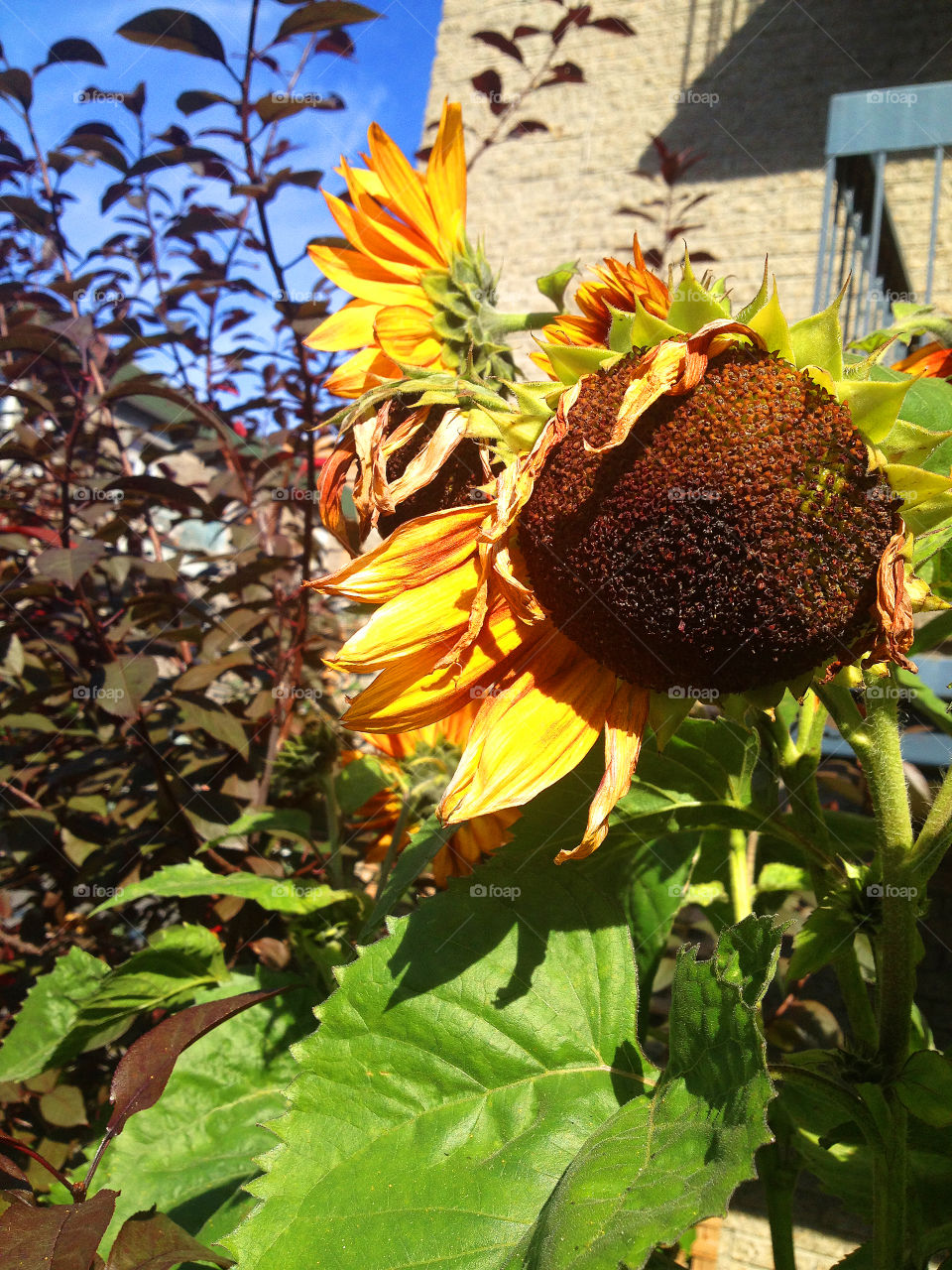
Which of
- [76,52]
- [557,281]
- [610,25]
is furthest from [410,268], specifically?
[610,25]

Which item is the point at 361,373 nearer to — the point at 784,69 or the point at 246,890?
the point at 246,890

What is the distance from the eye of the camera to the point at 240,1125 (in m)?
0.88

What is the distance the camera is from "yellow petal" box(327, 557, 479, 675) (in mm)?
546

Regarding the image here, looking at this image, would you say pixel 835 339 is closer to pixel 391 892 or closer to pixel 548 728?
pixel 548 728

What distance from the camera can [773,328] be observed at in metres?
0.51

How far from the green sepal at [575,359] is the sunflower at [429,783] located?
0.21 m

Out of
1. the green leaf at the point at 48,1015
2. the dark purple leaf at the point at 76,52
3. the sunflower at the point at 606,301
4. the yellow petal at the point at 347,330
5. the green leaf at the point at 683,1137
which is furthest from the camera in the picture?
the dark purple leaf at the point at 76,52

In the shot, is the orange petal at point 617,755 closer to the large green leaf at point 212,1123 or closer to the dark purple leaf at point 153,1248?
the dark purple leaf at point 153,1248

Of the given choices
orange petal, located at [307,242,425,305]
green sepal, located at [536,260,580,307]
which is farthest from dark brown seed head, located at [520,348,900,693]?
orange petal, located at [307,242,425,305]

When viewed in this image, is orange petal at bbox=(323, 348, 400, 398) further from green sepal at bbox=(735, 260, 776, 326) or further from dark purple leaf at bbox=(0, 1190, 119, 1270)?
dark purple leaf at bbox=(0, 1190, 119, 1270)

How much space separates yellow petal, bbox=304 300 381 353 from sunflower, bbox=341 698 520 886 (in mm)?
337

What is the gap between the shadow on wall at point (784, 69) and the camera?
3.96 m

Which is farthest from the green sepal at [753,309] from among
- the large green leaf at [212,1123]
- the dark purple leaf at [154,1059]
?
the large green leaf at [212,1123]

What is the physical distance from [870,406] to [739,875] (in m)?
0.44
